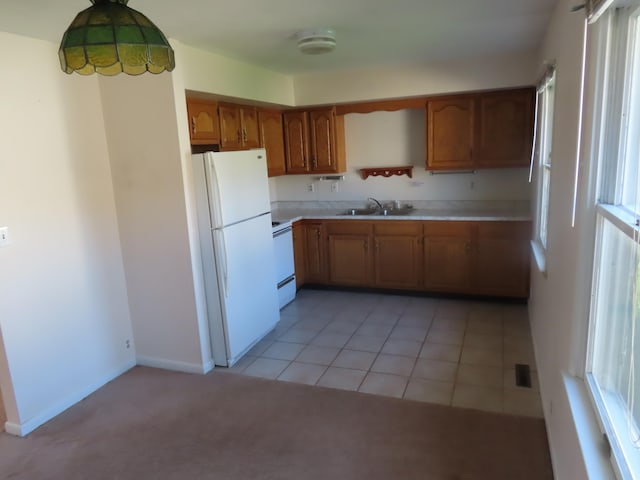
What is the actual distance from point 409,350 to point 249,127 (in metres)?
2.49

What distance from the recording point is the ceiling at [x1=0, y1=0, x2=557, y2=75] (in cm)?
243

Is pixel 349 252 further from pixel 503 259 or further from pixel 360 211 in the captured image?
pixel 503 259

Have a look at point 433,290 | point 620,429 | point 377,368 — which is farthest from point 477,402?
point 433,290

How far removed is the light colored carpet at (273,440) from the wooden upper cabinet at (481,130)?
2.62 metres

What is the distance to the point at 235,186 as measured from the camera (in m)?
3.46

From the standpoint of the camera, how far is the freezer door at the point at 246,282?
3387mm

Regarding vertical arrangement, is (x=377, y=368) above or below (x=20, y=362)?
below

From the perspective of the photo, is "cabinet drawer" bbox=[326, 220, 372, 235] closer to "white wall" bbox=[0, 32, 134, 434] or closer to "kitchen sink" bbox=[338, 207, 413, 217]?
"kitchen sink" bbox=[338, 207, 413, 217]

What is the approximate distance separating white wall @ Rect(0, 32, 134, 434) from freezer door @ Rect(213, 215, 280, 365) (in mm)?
814

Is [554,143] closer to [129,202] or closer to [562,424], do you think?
[562,424]

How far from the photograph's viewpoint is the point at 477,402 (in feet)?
9.31

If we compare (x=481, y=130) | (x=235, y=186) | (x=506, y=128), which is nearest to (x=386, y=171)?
(x=481, y=130)

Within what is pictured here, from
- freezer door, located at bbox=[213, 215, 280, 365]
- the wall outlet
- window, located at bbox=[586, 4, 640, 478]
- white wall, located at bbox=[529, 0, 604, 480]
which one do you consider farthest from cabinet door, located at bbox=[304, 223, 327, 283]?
window, located at bbox=[586, 4, 640, 478]

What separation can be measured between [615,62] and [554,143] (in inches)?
46.8
